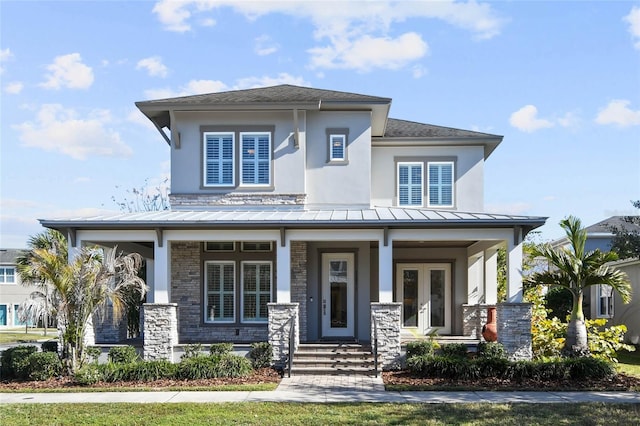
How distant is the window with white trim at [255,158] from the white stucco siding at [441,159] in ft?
11.7

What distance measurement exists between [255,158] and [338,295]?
4710 mm

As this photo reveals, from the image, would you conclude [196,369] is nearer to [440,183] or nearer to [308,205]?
[308,205]

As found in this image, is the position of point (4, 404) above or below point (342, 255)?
below

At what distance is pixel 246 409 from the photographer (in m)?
11.4

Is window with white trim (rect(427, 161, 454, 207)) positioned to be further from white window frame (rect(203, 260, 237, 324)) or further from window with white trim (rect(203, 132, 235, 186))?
white window frame (rect(203, 260, 237, 324))

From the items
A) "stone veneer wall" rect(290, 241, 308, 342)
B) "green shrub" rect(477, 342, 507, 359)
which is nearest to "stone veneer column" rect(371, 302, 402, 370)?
"green shrub" rect(477, 342, 507, 359)

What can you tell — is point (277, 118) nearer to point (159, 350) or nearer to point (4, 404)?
point (159, 350)

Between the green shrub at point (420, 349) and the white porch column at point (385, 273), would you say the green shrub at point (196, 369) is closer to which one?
the white porch column at point (385, 273)

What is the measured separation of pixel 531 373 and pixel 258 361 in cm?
635

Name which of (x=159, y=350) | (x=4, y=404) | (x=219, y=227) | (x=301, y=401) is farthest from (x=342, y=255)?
(x=4, y=404)

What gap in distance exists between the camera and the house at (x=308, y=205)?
18594mm

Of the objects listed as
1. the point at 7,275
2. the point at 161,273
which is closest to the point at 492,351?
the point at 161,273

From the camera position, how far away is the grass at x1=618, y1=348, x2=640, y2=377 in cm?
1600

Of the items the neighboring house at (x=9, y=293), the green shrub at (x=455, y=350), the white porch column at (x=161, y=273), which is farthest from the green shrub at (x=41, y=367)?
the neighboring house at (x=9, y=293)
